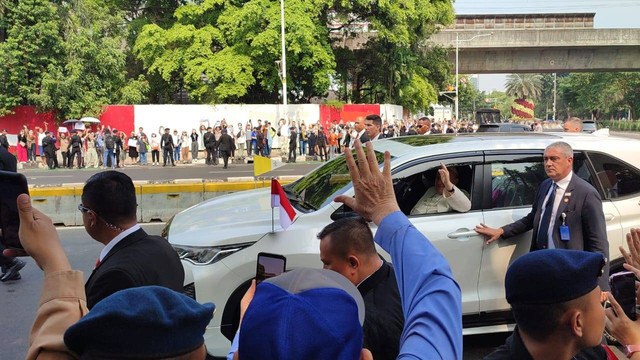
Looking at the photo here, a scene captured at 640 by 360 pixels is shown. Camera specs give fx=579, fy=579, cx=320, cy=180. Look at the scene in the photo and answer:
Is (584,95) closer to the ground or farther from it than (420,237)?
farther from it

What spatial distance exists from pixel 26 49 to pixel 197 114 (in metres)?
9.80

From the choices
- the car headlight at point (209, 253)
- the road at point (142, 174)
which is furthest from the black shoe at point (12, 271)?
the road at point (142, 174)

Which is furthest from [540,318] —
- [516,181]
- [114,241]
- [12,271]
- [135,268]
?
[12,271]

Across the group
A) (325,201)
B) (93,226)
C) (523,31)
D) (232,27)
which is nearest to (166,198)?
(325,201)

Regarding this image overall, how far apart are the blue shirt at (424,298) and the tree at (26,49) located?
34574 millimetres

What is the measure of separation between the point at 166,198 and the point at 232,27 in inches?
953

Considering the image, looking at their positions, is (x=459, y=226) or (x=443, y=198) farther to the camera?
(x=443, y=198)

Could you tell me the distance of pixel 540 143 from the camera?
530 cm

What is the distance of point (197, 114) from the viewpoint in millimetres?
34281

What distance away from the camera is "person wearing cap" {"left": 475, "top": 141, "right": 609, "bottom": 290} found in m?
4.42

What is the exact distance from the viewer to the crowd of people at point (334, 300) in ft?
4.28

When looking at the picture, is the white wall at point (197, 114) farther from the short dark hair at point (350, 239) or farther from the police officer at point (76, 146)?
the short dark hair at point (350, 239)

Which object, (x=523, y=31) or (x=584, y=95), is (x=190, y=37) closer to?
(x=523, y=31)

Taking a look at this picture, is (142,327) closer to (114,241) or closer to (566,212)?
(114,241)
